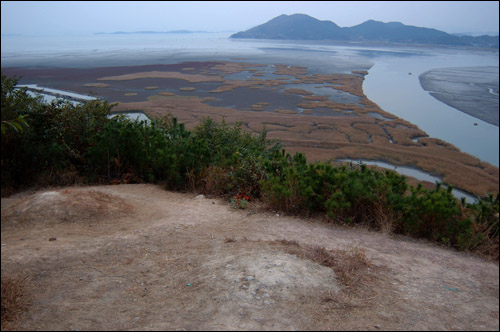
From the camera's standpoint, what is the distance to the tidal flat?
19750 mm

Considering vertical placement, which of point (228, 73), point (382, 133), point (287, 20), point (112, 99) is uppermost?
point (287, 20)

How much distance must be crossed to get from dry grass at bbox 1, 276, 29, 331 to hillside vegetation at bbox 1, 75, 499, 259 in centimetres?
278

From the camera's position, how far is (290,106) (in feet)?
108

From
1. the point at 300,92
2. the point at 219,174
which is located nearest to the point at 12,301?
the point at 219,174

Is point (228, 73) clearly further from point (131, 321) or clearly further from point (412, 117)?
point (131, 321)

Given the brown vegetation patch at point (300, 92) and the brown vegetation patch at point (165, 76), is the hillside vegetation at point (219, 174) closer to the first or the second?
the brown vegetation patch at point (300, 92)

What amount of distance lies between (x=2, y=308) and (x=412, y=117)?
31483 mm

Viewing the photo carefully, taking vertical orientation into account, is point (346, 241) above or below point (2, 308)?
below

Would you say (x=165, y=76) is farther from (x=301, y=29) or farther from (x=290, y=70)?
(x=301, y=29)

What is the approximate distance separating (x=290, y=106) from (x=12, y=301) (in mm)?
30943

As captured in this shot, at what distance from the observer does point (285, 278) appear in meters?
3.66

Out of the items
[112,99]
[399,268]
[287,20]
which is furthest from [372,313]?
[287,20]

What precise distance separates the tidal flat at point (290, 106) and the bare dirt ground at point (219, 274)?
21.3 ft

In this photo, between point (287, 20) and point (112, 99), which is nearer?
point (112, 99)
